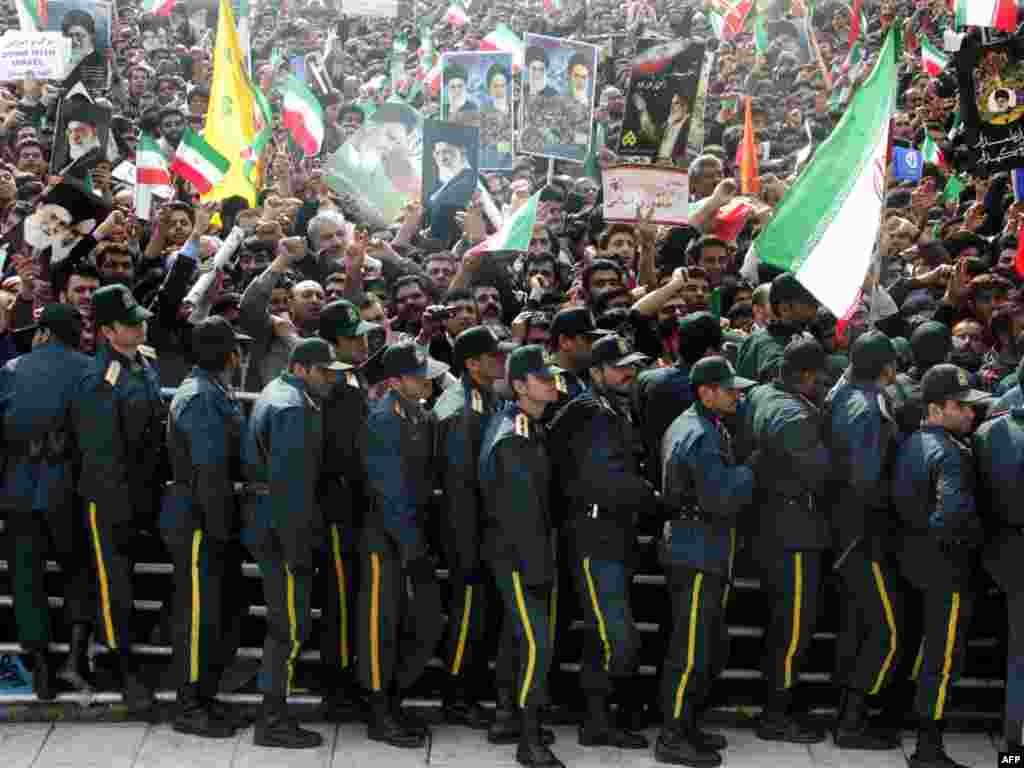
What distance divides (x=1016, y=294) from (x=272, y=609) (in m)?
5.22

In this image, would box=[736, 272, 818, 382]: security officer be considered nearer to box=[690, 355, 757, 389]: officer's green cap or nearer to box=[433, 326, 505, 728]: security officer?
box=[690, 355, 757, 389]: officer's green cap

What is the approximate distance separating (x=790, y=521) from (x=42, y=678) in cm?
402

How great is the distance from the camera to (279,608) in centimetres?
916

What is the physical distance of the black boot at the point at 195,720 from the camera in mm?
9211

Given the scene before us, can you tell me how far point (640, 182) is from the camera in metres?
12.3

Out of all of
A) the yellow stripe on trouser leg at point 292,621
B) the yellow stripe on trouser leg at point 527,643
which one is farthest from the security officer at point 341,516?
the yellow stripe on trouser leg at point 527,643

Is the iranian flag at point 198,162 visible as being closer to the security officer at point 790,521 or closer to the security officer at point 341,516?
the security officer at point 341,516

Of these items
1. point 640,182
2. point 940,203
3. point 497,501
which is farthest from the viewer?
point 940,203

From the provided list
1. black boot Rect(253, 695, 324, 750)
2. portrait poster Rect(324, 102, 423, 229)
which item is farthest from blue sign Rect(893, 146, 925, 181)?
black boot Rect(253, 695, 324, 750)

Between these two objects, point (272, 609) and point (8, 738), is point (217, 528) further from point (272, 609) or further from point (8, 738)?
point (8, 738)

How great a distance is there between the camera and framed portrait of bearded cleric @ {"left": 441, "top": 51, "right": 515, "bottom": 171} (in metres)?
15.2

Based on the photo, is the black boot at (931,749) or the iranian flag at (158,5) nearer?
the black boot at (931,749)

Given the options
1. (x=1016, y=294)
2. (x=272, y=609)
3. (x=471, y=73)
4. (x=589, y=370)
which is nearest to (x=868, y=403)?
(x=589, y=370)

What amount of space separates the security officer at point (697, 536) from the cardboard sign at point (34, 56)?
10076mm
